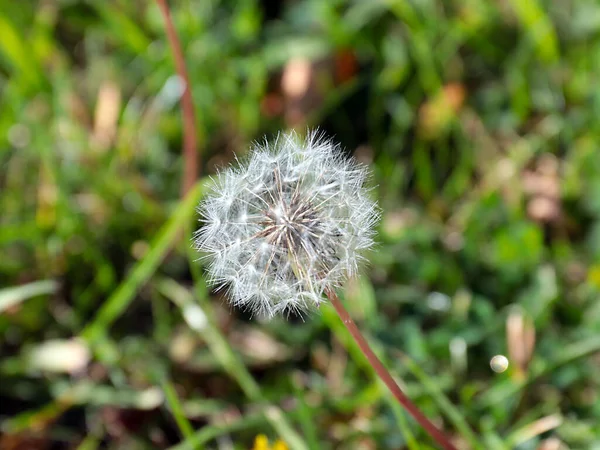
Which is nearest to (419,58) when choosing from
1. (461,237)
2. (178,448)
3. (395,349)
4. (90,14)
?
(461,237)

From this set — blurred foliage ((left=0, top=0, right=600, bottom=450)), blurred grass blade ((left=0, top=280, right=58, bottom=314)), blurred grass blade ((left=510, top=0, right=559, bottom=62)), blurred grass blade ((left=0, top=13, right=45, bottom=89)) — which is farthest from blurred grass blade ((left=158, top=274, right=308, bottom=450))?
blurred grass blade ((left=510, top=0, right=559, bottom=62))

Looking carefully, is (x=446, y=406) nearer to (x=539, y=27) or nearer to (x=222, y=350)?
(x=222, y=350)

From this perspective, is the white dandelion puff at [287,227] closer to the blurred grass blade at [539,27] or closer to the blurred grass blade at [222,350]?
the blurred grass blade at [222,350]

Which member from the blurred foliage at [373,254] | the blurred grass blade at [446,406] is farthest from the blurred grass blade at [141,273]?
the blurred grass blade at [446,406]

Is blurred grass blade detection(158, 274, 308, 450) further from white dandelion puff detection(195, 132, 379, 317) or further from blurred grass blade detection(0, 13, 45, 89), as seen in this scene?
blurred grass blade detection(0, 13, 45, 89)

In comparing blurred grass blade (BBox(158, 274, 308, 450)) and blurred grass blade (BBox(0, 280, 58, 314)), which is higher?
blurred grass blade (BBox(0, 280, 58, 314))

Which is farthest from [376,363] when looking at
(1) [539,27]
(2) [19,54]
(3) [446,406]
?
(2) [19,54]
